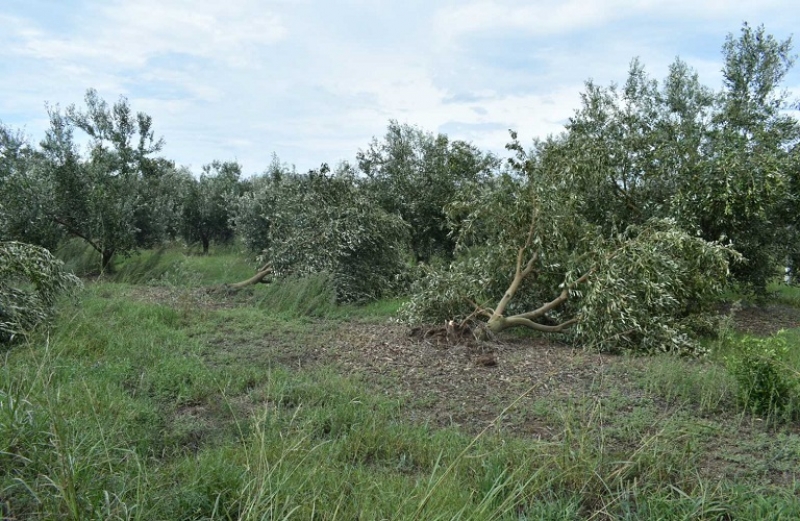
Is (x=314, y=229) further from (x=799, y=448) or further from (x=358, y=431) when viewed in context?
(x=799, y=448)

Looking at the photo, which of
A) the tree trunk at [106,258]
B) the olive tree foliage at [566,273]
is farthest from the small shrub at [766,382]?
the tree trunk at [106,258]

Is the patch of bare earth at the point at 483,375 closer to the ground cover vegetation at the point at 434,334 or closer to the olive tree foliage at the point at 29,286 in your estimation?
the ground cover vegetation at the point at 434,334

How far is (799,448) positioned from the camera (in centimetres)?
393

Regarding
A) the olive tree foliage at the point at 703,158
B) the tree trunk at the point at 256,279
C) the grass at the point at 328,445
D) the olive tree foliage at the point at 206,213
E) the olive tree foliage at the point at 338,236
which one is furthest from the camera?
the olive tree foliage at the point at 206,213

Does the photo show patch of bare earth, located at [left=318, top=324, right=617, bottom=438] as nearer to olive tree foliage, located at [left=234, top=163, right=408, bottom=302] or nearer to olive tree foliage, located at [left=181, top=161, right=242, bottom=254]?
olive tree foliage, located at [left=234, top=163, right=408, bottom=302]

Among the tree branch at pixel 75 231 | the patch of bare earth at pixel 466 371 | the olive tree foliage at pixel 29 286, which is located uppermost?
the tree branch at pixel 75 231

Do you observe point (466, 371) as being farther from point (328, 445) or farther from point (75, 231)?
point (75, 231)

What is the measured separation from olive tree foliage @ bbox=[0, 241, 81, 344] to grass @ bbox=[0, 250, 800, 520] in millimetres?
422

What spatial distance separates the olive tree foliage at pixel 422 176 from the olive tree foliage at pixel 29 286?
706 centimetres

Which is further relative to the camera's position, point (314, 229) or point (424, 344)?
point (314, 229)

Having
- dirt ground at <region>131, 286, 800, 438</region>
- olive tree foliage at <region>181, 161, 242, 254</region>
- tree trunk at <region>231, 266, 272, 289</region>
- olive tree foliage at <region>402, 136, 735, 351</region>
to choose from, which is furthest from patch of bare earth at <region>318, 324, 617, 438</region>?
olive tree foliage at <region>181, 161, 242, 254</region>

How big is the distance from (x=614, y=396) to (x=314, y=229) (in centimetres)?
767

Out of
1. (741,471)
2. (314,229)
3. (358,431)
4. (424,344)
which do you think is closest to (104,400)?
(358,431)

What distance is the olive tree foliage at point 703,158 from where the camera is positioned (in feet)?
29.3
